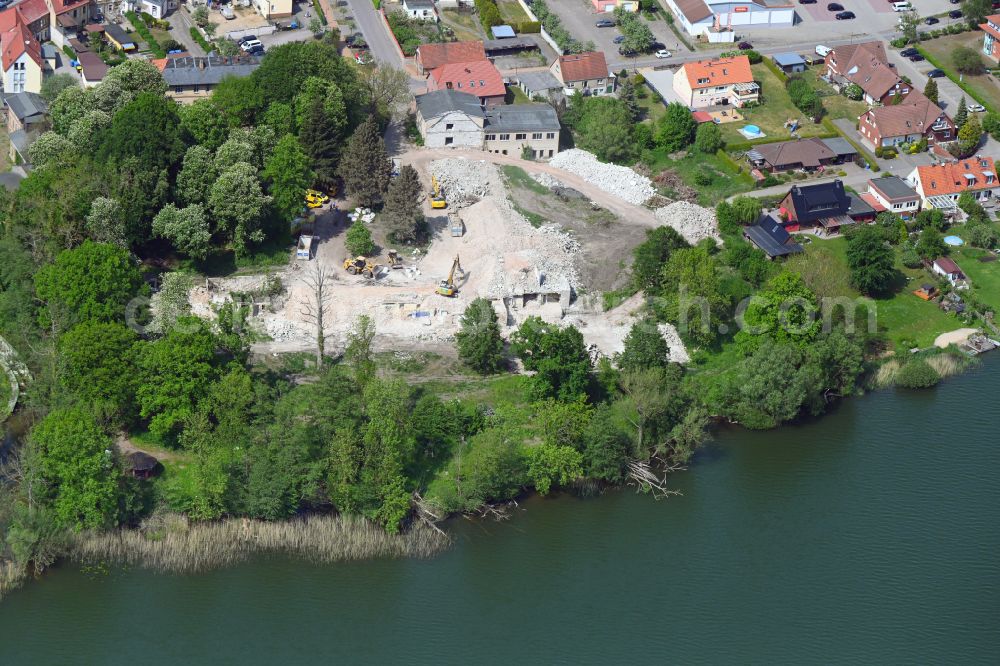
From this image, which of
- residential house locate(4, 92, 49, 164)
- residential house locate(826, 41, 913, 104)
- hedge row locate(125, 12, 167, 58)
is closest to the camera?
residential house locate(4, 92, 49, 164)

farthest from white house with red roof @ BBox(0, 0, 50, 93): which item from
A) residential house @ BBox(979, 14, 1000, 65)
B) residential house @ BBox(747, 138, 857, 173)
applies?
residential house @ BBox(979, 14, 1000, 65)

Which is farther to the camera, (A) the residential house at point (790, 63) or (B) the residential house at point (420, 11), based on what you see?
(B) the residential house at point (420, 11)

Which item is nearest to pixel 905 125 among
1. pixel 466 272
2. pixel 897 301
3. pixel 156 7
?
pixel 897 301

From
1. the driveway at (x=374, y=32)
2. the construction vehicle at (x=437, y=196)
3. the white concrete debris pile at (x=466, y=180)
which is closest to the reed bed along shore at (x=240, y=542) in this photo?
the construction vehicle at (x=437, y=196)

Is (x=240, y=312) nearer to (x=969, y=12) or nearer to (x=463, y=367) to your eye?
(x=463, y=367)

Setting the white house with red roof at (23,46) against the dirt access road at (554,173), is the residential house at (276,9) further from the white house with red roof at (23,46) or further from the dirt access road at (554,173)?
the dirt access road at (554,173)

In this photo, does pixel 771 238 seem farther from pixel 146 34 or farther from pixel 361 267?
pixel 146 34

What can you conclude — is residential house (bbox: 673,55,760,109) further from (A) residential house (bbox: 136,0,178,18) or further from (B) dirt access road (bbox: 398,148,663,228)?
(A) residential house (bbox: 136,0,178,18)
